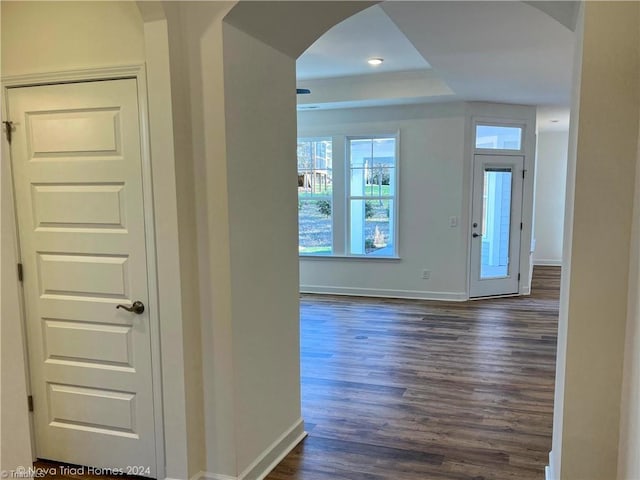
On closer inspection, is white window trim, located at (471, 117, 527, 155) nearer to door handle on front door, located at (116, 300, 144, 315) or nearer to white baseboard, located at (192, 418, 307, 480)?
white baseboard, located at (192, 418, 307, 480)

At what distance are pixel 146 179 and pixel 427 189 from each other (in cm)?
467

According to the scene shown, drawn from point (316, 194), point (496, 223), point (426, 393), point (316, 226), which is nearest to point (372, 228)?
point (316, 226)

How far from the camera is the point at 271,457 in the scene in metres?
2.55

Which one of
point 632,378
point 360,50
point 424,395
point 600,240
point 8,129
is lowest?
point 424,395

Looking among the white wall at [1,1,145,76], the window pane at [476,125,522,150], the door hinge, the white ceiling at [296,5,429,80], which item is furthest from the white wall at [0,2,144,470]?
the window pane at [476,125,522,150]

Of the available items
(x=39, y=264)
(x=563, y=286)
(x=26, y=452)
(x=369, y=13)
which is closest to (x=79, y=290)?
(x=39, y=264)

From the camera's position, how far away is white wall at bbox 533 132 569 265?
356 inches

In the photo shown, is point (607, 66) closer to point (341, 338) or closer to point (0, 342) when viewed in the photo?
point (0, 342)

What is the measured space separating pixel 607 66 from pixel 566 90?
402cm

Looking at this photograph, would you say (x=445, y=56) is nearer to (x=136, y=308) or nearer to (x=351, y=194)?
(x=351, y=194)

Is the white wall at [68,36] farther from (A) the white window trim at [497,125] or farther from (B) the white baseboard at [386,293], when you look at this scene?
(B) the white baseboard at [386,293]

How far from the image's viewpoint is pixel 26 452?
3.31 ft

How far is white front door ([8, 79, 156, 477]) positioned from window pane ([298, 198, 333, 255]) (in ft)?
15.1

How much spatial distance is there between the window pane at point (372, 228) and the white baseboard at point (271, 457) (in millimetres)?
3976
